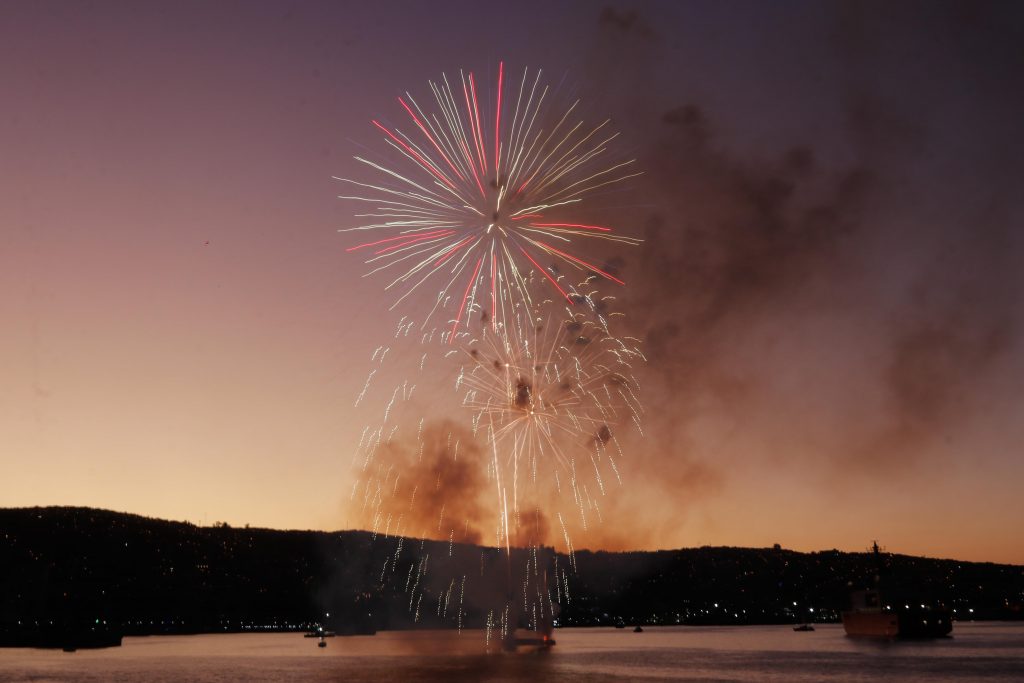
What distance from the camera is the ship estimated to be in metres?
128

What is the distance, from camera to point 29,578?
17050 centimetres

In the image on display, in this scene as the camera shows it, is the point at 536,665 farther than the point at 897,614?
No

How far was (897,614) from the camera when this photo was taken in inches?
4985

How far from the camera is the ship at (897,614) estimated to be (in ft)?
419

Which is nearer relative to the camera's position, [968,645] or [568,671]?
[568,671]

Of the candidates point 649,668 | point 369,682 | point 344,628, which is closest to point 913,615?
point 649,668

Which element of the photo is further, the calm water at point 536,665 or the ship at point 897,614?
the ship at point 897,614

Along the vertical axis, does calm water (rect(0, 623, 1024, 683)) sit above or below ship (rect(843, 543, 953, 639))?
below

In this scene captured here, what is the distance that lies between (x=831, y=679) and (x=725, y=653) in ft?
172

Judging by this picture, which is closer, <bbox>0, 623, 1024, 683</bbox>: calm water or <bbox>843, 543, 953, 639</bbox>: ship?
<bbox>0, 623, 1024, 683</bbox>: calm water

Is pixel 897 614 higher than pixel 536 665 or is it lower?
higher

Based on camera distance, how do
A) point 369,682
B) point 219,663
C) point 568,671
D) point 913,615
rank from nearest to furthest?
point 369,682
point 568,671
point 219,663
point 913,615

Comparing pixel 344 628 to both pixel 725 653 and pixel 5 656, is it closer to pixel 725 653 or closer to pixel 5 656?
pixel 5 656

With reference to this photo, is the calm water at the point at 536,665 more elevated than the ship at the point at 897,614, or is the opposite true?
the ship at the point at 897,614
